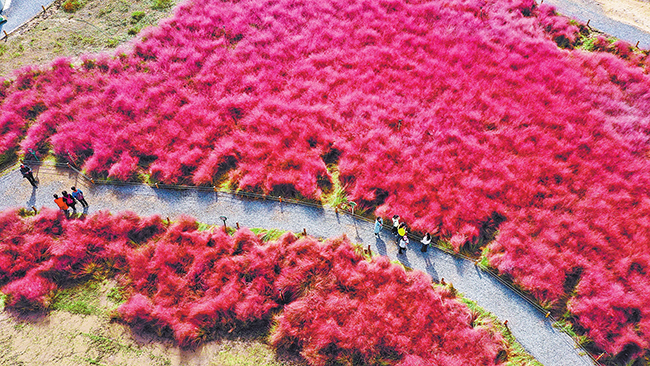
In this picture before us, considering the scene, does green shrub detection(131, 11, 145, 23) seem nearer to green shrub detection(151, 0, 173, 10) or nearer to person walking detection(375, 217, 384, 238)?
green shrub detection(151, 0, 173, 10)

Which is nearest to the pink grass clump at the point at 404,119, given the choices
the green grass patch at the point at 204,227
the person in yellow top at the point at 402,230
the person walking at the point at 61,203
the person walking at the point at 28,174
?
the person in yellow top at the point at 402,230

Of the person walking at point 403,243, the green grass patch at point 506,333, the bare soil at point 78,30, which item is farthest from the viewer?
the bare soil at point 78,30

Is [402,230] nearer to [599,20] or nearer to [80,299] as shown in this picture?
[80,299]

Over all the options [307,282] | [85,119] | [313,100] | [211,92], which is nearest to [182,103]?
[211,92]

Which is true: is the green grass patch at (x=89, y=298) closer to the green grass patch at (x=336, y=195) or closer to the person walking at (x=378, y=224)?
the green grass patch at (x=336, y=195)

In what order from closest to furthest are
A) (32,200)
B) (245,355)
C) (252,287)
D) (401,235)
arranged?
(245,355), (252,287), (401,235), (32,200)

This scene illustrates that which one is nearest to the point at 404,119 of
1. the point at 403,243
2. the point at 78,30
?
the point at 403,243

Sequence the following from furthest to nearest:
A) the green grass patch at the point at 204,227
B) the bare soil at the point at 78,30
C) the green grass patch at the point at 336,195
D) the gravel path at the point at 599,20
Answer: the gravel path at the point at 599,20 → the bare soil at the point at 78,30 → the green grass patch at the point at 336,195 → the green grass patch at the point at 204,227

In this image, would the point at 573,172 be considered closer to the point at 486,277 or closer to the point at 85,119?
the point at 486,277
